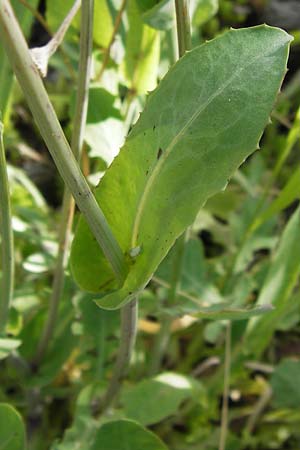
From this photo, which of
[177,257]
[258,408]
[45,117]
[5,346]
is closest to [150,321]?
[258,408]

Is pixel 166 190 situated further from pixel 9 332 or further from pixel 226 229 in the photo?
pixel 226 229

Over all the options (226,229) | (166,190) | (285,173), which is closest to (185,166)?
(166,190)

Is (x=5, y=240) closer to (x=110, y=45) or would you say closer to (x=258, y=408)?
(x=110, y=45)

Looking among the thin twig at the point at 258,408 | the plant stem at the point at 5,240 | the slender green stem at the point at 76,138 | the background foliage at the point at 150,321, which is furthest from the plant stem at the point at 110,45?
the thin twig at the point at 258,408

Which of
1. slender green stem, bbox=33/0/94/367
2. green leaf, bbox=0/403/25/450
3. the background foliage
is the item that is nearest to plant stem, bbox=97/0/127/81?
the background foliage

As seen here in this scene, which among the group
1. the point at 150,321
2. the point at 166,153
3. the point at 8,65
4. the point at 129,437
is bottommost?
the point at 129,437
